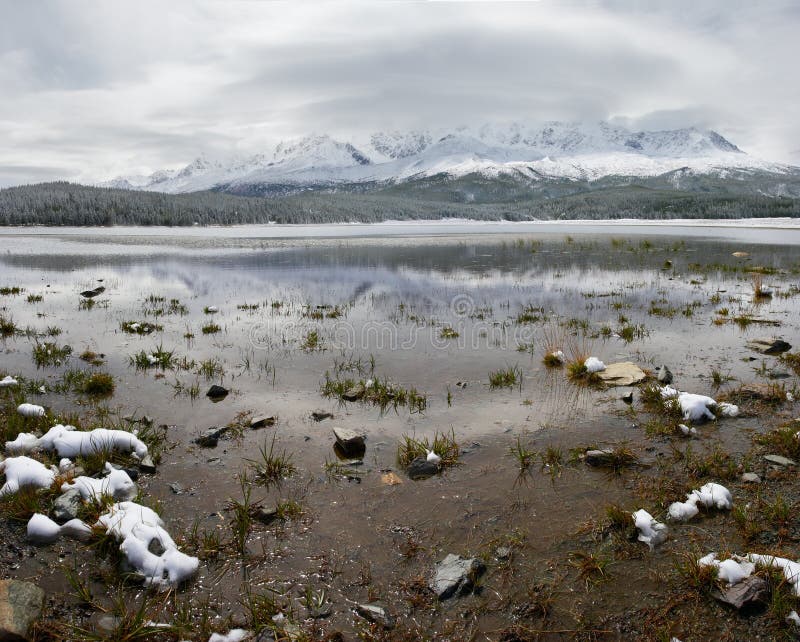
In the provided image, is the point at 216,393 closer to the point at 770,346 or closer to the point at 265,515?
the point at 265,515

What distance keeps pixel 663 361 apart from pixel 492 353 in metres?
4.08

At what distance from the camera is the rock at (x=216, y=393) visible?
9.98 m

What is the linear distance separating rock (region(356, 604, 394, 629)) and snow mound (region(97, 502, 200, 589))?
1791mm

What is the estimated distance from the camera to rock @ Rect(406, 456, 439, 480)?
7.00 meters

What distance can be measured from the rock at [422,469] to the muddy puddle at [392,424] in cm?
14

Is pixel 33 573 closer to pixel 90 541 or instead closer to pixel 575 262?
pixel 90 541

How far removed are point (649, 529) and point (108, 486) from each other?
6403mm

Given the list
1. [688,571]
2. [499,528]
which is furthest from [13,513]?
[688,571]

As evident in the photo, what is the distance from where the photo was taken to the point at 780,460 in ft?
22.4

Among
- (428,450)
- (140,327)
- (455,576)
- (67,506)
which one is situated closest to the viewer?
(455,576)

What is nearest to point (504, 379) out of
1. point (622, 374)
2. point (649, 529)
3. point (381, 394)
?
point (622, 374)

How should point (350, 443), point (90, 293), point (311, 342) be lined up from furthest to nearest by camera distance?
point (90, 293), point (311, 342), point (350, 443)

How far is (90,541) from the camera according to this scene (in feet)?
17.7

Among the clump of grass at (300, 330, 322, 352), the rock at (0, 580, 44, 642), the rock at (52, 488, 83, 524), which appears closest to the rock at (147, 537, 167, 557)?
the rock at (0, 580, 44, 642)
